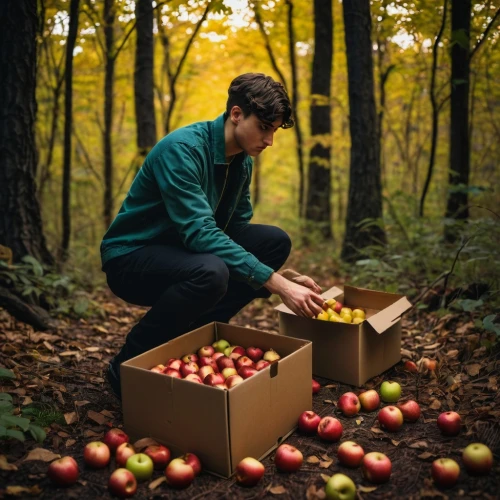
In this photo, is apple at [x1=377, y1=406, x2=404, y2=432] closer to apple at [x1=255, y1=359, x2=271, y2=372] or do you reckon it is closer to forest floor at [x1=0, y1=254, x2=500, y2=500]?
forest floor at [x1=0, y1=254, x2=500, y2=500]

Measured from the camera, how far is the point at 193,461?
1.90 meters

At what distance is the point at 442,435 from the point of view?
7.23 feet

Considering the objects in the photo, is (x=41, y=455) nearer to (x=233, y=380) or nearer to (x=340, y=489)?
(x=233, y=380)

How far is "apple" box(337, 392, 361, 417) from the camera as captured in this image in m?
2.42

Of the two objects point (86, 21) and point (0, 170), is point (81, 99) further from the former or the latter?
point (0, 170)

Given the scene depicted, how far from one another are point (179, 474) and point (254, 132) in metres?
1.71

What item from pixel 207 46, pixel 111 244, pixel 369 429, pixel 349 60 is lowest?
pixel 369 429

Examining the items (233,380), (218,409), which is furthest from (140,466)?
(233,380)

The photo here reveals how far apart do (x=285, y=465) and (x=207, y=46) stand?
875 centimetres

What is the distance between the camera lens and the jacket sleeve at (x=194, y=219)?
2.40 m

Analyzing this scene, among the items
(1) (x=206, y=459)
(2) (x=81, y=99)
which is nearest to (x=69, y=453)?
(1) (x=206, y=459)

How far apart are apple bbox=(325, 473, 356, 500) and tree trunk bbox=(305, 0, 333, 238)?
5687mm

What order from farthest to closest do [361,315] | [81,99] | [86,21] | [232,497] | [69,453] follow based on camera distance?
[81,99]
[86,21]
[361,315]
[69,453]
[232,497]

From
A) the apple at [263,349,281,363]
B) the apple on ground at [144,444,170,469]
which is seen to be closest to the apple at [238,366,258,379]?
the apple at [263,349,281,363]
